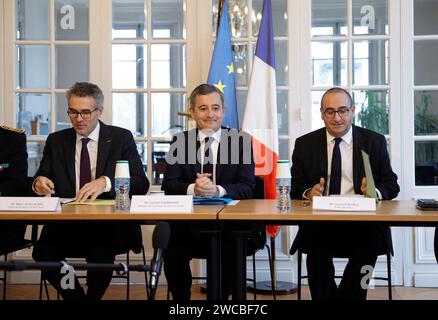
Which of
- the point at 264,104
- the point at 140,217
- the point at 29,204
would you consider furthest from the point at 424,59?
the point at 29,204

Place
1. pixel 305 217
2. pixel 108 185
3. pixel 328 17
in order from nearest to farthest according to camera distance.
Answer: pixel 305 217 → pixel 108 185 → pixel 328 17

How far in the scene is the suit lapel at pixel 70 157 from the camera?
294cm

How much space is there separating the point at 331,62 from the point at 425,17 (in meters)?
0.72

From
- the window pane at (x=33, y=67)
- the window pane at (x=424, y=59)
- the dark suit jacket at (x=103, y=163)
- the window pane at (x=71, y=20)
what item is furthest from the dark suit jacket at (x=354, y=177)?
the window pane at (x=33, y=67)

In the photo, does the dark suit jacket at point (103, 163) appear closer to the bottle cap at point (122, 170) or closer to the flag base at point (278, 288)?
the bottle cap at point (122, 170)

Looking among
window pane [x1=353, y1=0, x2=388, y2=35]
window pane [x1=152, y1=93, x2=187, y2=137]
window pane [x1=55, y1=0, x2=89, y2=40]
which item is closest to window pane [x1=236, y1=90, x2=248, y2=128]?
window pane [x1=152, y1=93, x2=187, y2=137]

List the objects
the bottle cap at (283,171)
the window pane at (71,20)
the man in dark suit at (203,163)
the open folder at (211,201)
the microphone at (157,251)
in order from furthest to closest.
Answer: the window pane at (71,20) → the man in dark suit at (203,163) → the open folder at (211,201) → the bottle cap at (283,171) → the microphone at (157,251)

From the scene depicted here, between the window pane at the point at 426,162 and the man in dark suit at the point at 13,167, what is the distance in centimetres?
257

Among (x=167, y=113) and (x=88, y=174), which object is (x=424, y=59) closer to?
(x=167, y=113)

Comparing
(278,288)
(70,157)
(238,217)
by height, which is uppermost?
(70,157)

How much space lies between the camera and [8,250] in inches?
111

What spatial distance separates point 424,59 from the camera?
3998 mm
